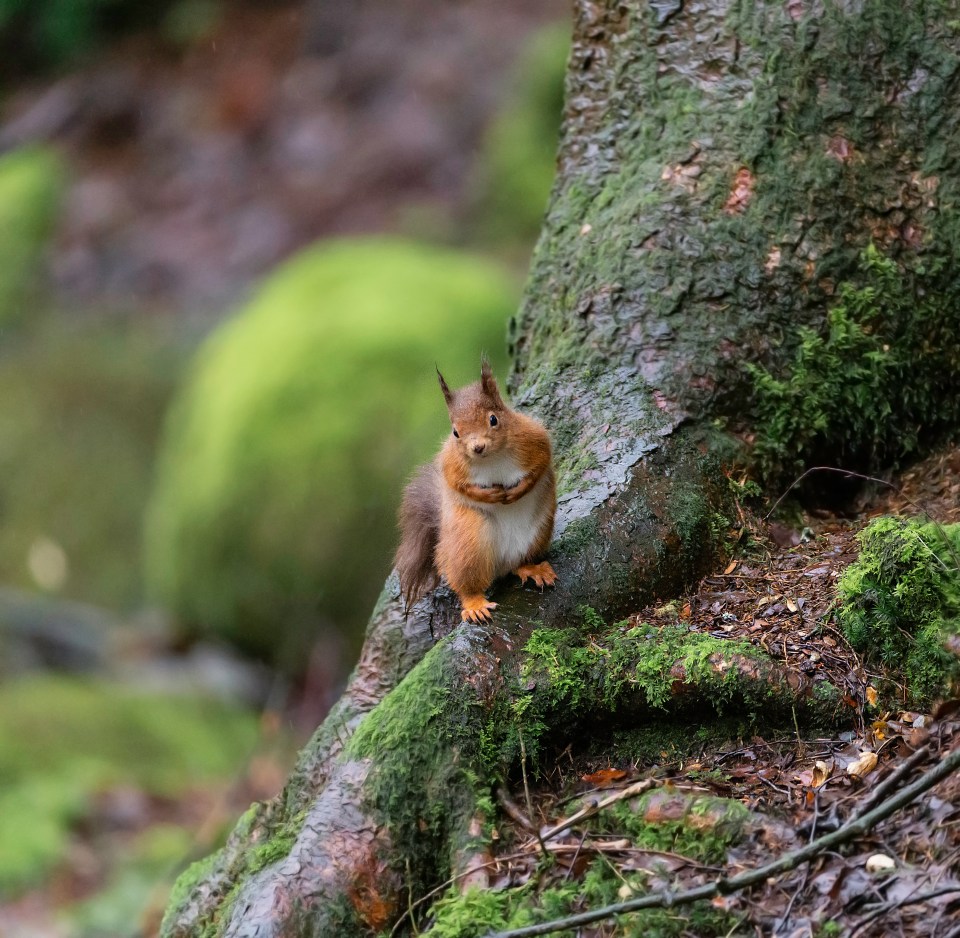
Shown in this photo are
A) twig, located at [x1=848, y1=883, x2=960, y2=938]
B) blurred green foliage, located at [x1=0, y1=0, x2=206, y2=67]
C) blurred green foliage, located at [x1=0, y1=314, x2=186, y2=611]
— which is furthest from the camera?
blurred green foliage, located at [x1=0, y1=0, x2=206, y2=67]

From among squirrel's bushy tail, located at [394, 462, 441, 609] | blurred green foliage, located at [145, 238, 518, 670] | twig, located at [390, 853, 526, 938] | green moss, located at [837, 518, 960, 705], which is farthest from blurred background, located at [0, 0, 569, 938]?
green moss, located at [837, 518, 960, 705]

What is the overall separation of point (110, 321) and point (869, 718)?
9690mm

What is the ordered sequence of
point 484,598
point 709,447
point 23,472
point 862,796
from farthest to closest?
point 23,472 < point 709,447 < point 484,598 < point 862,796

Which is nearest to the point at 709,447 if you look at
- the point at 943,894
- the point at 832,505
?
the point at 832,505

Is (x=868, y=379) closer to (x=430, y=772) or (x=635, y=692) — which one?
(x=635, y=692)

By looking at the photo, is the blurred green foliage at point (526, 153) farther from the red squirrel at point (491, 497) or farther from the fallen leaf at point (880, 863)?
the fallen leaf at point (880, 863)

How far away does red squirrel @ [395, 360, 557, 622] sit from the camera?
307 cm

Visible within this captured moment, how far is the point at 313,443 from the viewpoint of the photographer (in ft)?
22.2

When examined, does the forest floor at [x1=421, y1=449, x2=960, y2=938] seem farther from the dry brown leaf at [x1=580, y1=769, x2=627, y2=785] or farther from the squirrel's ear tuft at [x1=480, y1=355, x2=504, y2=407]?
the squirrel's ear tuft at [x1=480, y1=355, x2=504, y2=407]

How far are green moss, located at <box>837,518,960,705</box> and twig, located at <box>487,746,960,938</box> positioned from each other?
1.14ft

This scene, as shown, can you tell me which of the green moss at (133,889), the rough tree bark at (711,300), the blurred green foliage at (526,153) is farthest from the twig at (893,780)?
the blurred green foliage at (526,153)

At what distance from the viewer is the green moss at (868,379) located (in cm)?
346

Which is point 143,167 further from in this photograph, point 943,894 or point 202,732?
point 943,894

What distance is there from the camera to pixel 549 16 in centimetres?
1265
